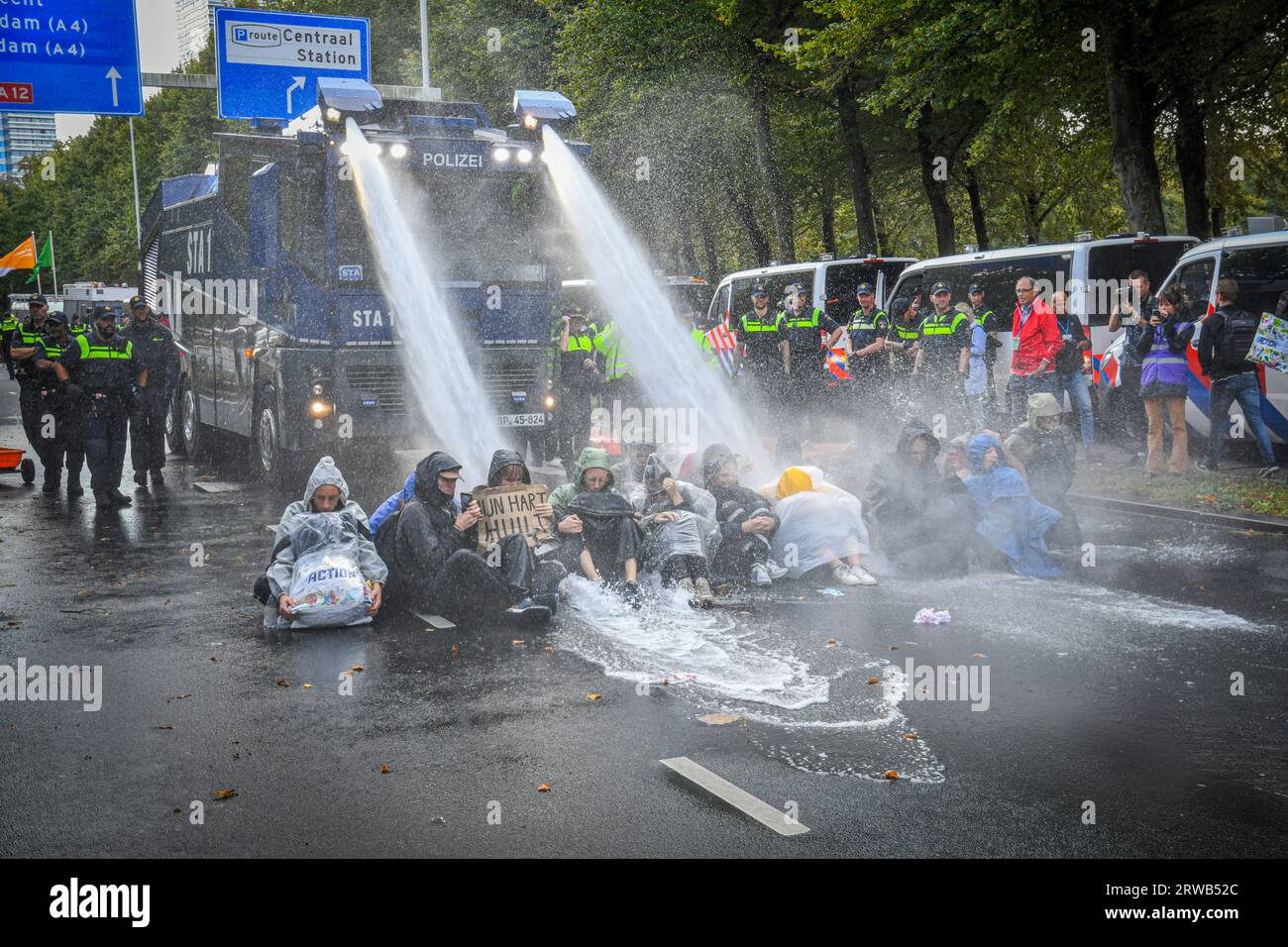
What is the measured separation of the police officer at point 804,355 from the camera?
17.0 meters

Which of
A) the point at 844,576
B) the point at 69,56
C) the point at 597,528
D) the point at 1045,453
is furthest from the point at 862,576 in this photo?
the point at 69,56

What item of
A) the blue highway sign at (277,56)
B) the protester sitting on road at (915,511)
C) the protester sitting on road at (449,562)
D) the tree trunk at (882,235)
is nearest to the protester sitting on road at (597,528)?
the protester sitting on road at (449,562)

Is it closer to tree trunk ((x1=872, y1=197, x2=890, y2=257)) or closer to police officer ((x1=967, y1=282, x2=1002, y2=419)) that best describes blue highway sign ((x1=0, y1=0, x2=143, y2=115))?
police officer ((x1=967, y1=282, x2=1002, y2=419))

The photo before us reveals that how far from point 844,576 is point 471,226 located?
6.13 m

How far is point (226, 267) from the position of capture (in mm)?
15094

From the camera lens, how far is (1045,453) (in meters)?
10.3

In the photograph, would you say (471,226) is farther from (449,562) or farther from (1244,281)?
(1244,281)

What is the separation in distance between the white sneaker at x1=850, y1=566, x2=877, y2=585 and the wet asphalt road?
0.12 meters

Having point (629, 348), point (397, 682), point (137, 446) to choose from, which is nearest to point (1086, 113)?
point (629, 348)

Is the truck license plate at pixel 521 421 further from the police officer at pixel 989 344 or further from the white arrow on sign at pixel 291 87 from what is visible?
the white arrow on sign at pixel 291 87

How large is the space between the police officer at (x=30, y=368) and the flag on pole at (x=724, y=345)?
29.1 ft

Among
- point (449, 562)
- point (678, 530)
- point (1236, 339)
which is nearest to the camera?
point (449, 562)

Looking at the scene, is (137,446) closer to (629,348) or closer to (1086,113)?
(629,348)

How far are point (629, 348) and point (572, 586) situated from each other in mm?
8354
